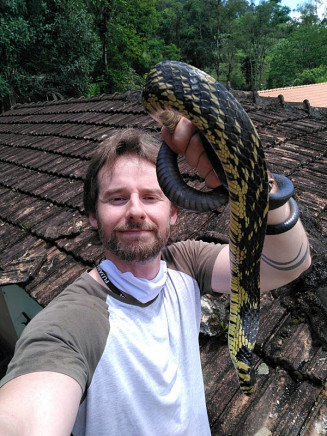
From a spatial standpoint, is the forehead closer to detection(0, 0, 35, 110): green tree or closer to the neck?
the neck

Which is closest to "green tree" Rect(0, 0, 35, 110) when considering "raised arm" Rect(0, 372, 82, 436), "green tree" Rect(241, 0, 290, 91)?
"raised arm" Rect(0, 372, 82, 436)

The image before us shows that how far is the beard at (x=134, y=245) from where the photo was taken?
147cm

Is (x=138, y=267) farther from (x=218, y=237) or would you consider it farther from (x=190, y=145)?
(x=218, y=237)

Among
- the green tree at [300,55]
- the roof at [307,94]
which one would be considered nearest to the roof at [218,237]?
the roof at [307,94]

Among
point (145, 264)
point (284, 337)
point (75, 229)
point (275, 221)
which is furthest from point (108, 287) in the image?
point (75, 229)

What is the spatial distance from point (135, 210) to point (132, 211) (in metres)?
0.01

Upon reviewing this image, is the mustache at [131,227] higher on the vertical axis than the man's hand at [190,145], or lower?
lower

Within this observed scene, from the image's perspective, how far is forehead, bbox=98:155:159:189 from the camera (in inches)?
61.9

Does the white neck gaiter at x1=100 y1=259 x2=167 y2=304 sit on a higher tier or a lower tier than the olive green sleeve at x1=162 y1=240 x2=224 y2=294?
higher

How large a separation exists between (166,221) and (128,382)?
0.74 m

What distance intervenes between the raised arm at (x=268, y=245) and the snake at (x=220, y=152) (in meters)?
0.04

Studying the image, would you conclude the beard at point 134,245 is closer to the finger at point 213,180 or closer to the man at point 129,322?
the man at point 129,322

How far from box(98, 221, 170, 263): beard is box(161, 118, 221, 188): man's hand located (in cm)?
42

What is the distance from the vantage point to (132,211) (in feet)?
4.83
